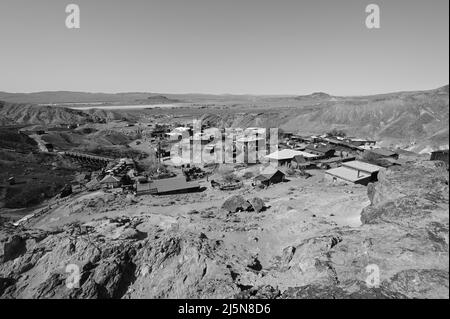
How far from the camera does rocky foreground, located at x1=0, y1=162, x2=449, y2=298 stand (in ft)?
36.2

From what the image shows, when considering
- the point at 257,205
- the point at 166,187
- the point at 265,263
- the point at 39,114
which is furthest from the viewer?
the point at 39,114

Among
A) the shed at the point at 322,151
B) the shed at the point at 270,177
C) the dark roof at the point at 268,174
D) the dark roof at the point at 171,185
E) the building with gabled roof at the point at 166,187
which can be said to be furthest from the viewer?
the shed at the point at 322,151

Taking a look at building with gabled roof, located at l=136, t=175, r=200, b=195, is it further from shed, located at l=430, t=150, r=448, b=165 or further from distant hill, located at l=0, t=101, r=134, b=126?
distant hill, located at l=0, t=101, r=134, b=126

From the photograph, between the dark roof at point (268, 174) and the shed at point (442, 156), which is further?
the dark roof at point (268, 174)

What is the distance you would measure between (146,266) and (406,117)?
293ft

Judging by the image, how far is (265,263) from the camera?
17328 mm

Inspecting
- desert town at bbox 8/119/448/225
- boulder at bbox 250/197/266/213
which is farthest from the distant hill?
boulder at bbox 250/197/266/213

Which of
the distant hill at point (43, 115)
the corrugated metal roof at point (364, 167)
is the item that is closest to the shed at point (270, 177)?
the corrugated metal roof at point (364, 167)

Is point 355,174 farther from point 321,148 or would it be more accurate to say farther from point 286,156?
point 321,148

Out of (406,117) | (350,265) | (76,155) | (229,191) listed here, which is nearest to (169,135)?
(76,155)

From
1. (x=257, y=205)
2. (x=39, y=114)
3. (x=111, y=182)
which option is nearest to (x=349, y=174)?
(x=257, y=205)

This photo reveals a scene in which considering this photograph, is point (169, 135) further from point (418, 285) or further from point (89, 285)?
point (418, 285)

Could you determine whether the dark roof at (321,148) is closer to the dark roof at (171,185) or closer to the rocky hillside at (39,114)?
the dark roof at (171,185)

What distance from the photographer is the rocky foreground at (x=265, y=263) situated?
11.0m
